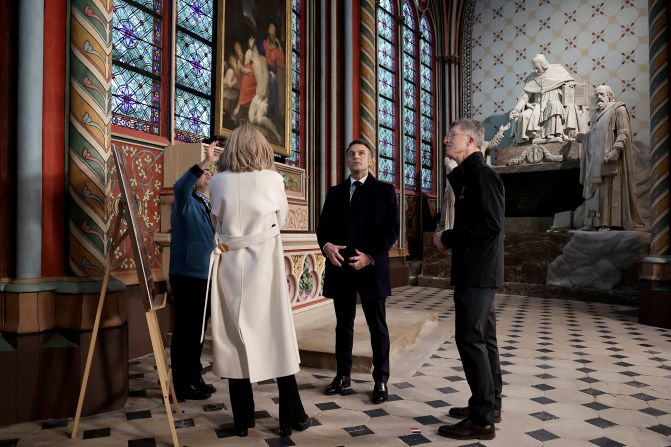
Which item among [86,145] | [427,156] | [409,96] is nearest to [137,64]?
[86,145]

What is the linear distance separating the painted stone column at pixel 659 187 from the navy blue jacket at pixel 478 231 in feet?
15.5

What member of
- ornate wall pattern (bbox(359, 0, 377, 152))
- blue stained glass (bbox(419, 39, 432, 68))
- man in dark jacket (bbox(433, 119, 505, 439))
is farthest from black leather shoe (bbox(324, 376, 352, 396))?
blue stained glass (bbox(419, 39, 432, 68))

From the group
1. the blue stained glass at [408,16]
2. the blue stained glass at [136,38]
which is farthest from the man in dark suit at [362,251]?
the blue stained glass at [408,16]

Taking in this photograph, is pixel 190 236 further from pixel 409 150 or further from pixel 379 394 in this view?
pixel 409 150

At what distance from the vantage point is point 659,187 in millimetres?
6492

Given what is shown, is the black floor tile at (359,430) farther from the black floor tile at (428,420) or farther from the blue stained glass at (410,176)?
the blue stained glass at (410,176)

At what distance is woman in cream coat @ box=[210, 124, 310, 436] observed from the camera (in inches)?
100

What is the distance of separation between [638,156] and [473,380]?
406 inches

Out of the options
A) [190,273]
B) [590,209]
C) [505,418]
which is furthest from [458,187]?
[590,209]

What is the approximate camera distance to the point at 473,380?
2.72m

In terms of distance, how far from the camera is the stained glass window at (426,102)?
12922mm

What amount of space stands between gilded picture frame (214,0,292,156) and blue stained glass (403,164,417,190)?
16.1 feet

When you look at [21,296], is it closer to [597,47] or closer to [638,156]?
[638,156]

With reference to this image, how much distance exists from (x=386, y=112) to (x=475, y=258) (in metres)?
9.23
